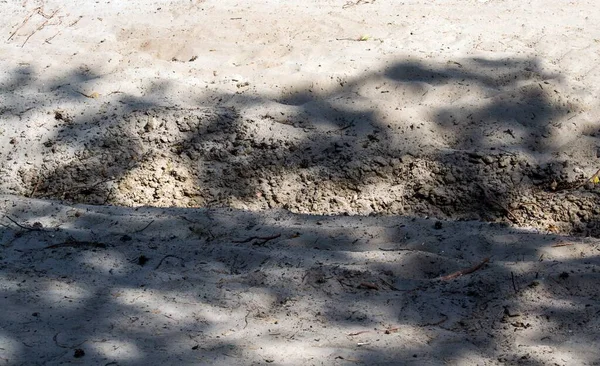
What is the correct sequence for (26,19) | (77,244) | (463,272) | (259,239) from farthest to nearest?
(26,19), (259,239), (77,244), (463,272)

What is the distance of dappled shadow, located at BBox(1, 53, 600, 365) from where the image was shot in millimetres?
2787

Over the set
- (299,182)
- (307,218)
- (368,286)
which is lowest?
(299,182)

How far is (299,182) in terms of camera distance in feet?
13.7

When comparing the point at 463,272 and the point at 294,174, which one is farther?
the point at 294,174

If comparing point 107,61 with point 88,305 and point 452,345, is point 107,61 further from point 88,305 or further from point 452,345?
point 452,345

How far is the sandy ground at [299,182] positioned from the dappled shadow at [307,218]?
0.04 ft

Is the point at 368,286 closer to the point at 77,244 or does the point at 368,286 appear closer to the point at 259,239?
the point at 259,239

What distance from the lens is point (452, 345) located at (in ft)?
8.87

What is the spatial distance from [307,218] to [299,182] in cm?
54

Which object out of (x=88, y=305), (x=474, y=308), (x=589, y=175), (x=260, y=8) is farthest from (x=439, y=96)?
(x=88, y=305)

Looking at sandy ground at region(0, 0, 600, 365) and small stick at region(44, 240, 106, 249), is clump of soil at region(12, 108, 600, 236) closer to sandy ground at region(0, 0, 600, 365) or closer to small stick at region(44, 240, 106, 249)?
sandy ground at region(0, 0, 600, 365)

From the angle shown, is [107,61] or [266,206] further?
[107,61]

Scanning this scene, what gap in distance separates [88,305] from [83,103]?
2053 mm

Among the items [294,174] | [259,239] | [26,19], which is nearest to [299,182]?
[294,174]
